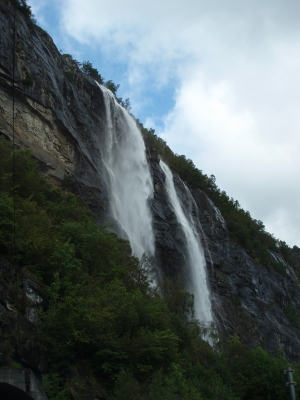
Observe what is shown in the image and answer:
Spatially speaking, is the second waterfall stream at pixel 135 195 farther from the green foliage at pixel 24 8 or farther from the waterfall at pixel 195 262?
the green foliage at pixel 24 8

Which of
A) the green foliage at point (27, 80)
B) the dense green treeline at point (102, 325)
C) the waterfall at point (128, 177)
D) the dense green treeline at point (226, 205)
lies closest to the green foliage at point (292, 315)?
the dense green treeline at point (226, 205)

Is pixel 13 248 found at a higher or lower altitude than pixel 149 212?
lower

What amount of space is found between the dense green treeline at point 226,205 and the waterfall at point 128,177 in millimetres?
5902

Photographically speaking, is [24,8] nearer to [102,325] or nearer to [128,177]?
[128,177]

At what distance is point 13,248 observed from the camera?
18562mm

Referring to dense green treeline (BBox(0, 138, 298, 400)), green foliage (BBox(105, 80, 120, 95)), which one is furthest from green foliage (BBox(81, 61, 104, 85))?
dense green treeline (BBox(0, 138, 298, 400))

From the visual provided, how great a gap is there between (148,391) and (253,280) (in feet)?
128

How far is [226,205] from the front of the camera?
66.2 m

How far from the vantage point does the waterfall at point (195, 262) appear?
130ft

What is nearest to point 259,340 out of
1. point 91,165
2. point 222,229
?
point 222,229

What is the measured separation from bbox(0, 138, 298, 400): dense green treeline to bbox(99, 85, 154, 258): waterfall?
10.1 metres

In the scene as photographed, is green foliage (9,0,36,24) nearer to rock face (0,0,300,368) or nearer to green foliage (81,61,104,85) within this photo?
rock face (0,0,300,368)

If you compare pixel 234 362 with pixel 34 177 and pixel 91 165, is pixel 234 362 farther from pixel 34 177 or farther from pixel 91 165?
pixel 91 165

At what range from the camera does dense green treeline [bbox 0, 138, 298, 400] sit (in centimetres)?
1614
